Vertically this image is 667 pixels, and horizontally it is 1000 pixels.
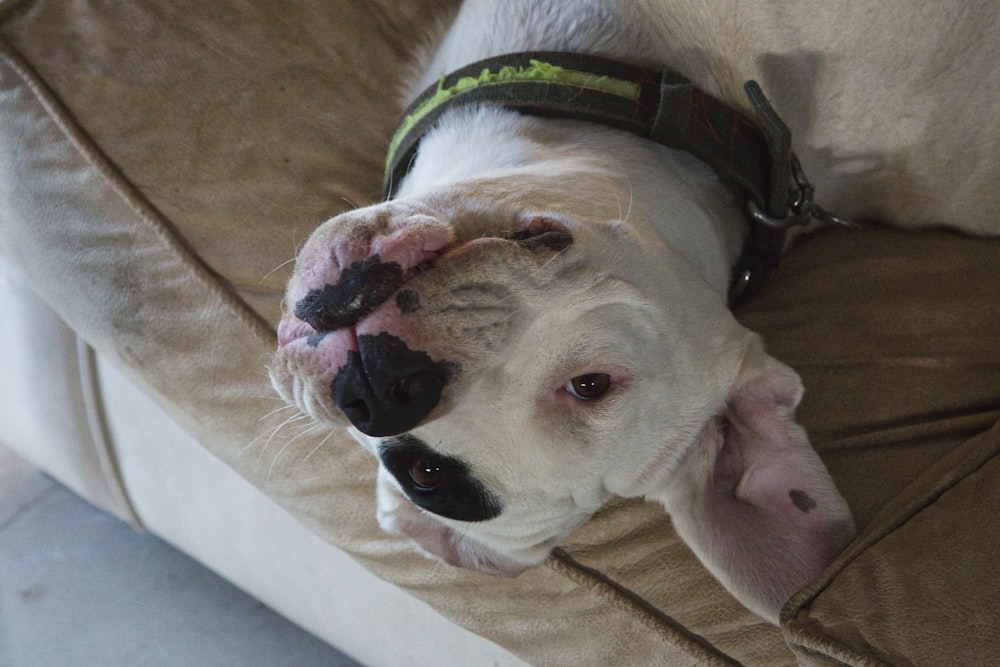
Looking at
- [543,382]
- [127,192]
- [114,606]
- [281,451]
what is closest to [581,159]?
[543,382]

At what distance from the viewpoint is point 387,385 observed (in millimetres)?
1148

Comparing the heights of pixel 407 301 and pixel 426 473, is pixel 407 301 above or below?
above

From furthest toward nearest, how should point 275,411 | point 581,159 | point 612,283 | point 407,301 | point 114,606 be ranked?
point 114,606, point 275,411, point 581,159, point 612,283, point 407,301

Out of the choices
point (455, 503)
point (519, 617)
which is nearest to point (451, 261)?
point (455, 503)

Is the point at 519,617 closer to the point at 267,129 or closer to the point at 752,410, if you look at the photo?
the point at 752,410

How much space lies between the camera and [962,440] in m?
1.62

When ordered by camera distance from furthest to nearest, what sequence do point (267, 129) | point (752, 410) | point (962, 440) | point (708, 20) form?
point (267, 129) < point (708, 20) < point (962, 440) < point (752, 410)

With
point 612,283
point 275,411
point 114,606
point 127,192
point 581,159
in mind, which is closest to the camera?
point 612,283

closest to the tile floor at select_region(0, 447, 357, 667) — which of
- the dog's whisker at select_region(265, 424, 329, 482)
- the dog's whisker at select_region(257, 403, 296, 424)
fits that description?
the dog's whisker at select_region(265, 424, 329, 482)

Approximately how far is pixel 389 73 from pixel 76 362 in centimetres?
116

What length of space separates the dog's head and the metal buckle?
0.20 meters

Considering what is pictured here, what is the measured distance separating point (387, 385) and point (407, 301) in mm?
113

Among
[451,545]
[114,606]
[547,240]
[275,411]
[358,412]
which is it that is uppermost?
[547,240]

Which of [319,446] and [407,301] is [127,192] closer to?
[319,446]
